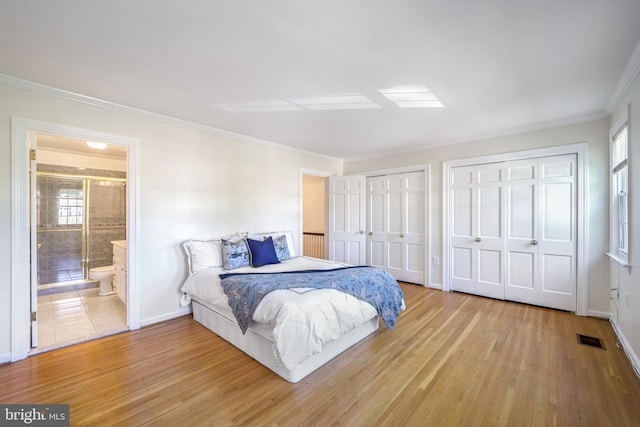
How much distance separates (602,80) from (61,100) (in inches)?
201

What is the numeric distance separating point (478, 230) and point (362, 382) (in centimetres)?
314

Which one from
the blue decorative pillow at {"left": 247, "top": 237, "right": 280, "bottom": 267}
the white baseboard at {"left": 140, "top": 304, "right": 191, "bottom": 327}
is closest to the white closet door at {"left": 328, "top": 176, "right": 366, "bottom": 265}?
the blue decorative pillow at {"left": 247, "top": 237, "right": 280, "bottom": 267}

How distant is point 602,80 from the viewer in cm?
237

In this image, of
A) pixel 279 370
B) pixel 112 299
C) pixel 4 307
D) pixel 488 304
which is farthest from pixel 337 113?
pixel 112 299

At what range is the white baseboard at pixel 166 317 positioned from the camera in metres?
3.05

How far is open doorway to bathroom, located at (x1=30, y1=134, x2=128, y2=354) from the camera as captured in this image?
3.90 metres


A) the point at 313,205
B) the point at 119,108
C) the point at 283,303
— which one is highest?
the point at 119,108

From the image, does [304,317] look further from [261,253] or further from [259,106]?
[259,106]

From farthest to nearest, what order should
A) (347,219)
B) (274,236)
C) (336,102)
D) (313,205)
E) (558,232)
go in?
(313,205)
(347,219)
(274,236)
(558,232)
(336,102)

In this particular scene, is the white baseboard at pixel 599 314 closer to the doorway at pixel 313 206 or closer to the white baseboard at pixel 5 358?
the doorway at pixel 313 206

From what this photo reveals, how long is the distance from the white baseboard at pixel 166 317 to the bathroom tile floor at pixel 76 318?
206 millimetres

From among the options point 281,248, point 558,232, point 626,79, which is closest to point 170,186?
point 281,248

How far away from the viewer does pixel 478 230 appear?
13.3ft

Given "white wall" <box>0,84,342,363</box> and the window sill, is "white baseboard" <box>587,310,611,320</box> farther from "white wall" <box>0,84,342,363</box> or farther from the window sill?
"white wall" <box>0,84,342,363</box>
